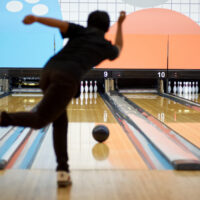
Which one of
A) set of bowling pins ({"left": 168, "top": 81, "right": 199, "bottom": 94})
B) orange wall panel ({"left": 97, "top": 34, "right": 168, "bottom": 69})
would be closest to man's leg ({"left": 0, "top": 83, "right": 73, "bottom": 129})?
set of bowling pins ({"left": 168, "top": 81, "right": 199, "bottom": 94})

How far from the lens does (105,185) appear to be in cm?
222

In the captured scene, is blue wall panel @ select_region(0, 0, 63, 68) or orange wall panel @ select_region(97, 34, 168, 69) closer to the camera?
blue wall panel @ select_region(0, 0, 63, 68)

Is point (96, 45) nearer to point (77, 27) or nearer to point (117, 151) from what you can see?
point (77, 27)

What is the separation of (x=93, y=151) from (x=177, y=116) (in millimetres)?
2461

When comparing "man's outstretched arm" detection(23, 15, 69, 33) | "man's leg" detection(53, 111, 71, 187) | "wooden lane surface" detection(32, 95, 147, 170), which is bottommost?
"wooden lane surface" detection(32, 95, 147, 170)

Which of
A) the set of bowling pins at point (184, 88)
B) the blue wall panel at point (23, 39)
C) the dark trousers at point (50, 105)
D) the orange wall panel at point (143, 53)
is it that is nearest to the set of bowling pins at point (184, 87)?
the set of bowling pins at point (184, 88)

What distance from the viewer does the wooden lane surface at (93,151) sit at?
2.77 m

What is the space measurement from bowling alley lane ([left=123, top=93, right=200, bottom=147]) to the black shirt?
6.29ft

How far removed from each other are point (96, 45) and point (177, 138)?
2097 millimetres

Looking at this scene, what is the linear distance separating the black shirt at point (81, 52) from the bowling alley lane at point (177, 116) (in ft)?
6.29

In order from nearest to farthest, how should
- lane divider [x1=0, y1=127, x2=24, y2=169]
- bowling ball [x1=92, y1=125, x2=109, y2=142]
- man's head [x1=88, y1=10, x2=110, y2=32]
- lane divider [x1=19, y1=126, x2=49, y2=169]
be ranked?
1. man's head [x1=88, y1=10, x2=110, y2=32]
2. lane divider [x1=0, y1=127, x2=24, y2=169]
3. lane divider [x1=19, y1=126, x2=49, y2=169]
4. bowling ball [x1=92, y1=125, x2=109, y2=142]

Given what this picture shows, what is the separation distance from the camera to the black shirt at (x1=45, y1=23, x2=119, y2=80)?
1.87m

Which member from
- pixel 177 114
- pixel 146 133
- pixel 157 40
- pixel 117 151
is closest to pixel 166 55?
pixel 157 40

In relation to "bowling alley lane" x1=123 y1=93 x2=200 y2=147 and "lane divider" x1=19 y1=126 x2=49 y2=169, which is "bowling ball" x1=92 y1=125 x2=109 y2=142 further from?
"bowling alley lane" x1=123 y1=93 x2=200 y2=147
